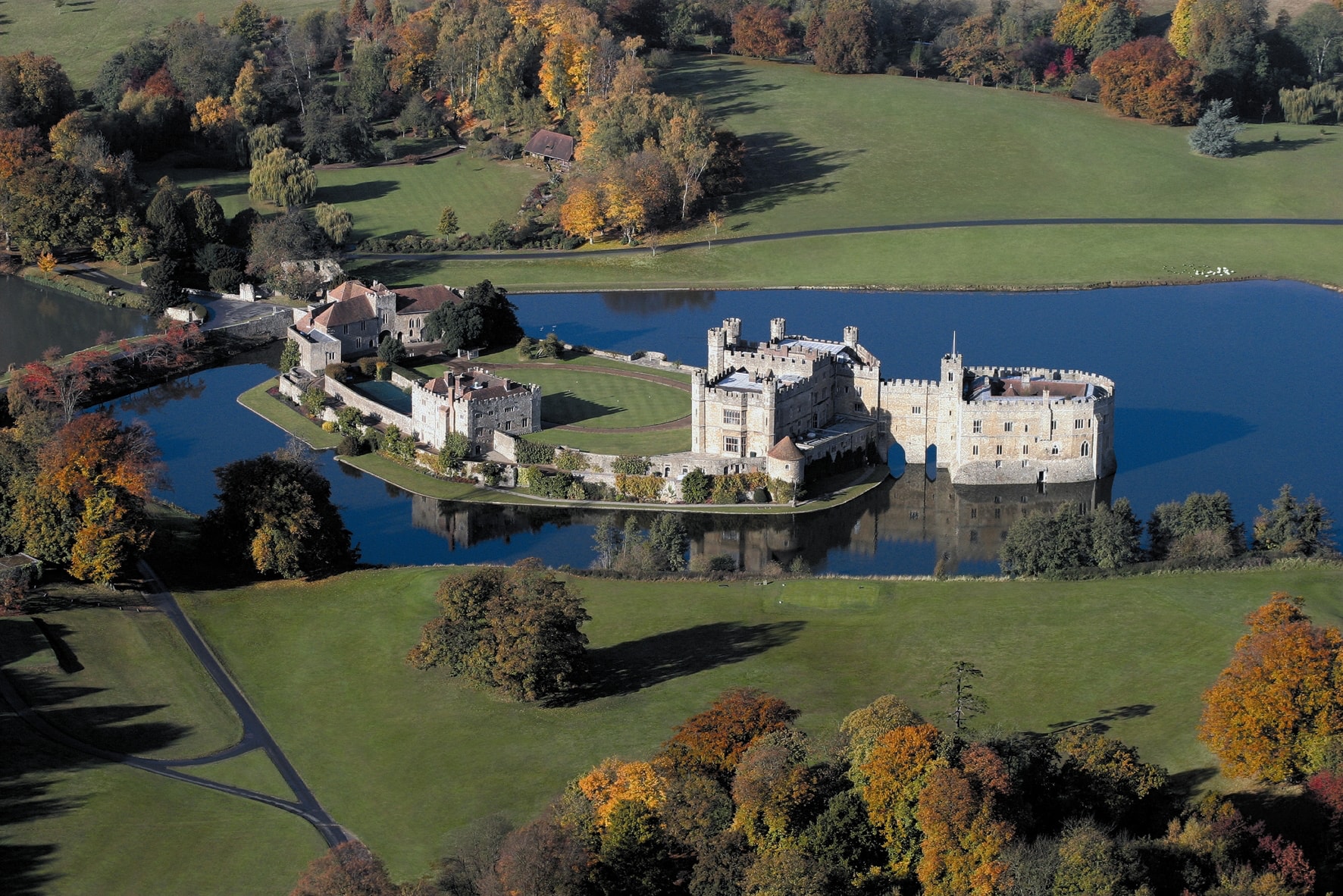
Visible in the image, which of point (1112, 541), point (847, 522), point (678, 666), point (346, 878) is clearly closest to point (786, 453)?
point (847, 522)

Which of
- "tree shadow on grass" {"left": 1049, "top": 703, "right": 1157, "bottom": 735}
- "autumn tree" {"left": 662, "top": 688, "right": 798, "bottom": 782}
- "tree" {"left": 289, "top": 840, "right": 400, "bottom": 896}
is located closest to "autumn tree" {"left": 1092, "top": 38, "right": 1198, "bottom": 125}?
"tree shadow on grass" {"left": 1049, "top": 703, "right": 1157, "bottom": 735}

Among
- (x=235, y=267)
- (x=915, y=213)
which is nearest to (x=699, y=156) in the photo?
(x=915, y=213)

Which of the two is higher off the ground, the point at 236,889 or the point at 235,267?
the point at 235,267

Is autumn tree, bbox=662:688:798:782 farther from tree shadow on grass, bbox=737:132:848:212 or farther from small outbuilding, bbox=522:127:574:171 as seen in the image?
small outbuilding, bbox=522:127:574:171

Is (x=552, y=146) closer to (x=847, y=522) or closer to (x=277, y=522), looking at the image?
(x=847, y=522)

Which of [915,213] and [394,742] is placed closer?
[394,742]

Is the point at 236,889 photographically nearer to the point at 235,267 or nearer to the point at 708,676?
the point at 708,676

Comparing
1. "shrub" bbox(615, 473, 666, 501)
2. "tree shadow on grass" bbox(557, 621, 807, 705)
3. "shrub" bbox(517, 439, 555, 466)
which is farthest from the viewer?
"shrub" bbox(517, 439, 555, 466)
